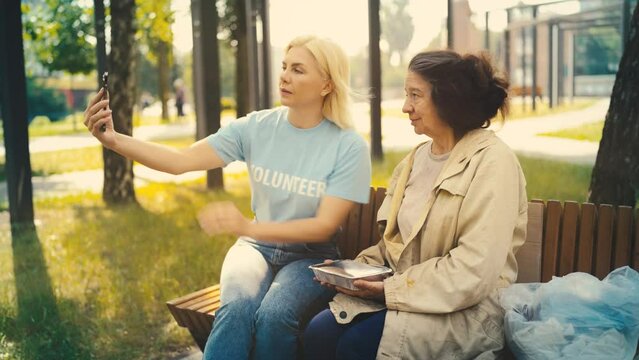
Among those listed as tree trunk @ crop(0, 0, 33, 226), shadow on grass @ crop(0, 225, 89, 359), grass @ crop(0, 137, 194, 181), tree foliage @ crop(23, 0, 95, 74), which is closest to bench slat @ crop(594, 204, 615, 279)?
shadow on grass @ crop(0, 225, 89, 359)

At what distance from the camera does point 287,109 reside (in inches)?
132

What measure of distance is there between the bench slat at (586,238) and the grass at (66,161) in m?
7.46

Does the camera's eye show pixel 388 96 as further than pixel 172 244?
Yes

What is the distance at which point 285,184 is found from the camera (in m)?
3.16

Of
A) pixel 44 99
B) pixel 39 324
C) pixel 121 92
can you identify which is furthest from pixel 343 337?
pixel 44 99

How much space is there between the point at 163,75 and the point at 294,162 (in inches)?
351

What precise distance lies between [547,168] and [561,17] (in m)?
2.17

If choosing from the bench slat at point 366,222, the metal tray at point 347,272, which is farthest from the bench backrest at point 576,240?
the bench slat at point 366,222

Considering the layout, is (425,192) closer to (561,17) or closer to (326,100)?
(326,100)

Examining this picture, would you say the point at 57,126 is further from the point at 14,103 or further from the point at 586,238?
the point at 586,238

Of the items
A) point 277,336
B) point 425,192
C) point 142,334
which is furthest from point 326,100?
point 142,334

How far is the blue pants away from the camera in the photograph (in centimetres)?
269

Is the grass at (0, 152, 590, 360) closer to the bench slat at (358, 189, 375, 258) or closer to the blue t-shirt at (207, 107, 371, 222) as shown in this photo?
the bench slat at (358, 189, 375, 258)

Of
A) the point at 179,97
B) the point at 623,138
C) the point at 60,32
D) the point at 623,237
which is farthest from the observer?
the point at 179,97
